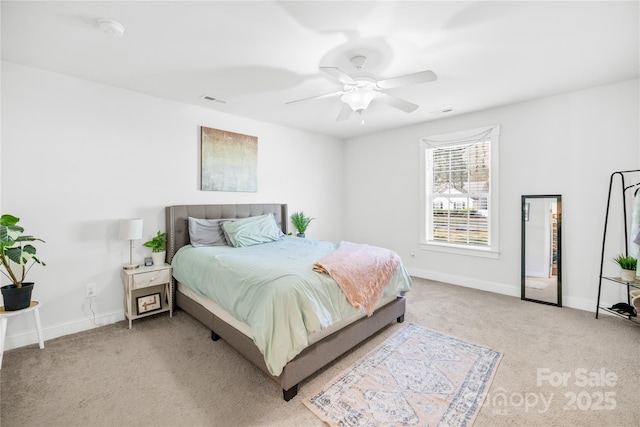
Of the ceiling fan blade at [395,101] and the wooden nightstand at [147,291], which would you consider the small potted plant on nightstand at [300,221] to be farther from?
the ceiling fan blade at [395,101]

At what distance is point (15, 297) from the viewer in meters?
2.28

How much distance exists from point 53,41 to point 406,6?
2.72m

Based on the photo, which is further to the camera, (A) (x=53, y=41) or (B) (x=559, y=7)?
(A) (x=53, y=41)

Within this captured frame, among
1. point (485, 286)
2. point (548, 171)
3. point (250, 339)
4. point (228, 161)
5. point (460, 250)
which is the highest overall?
point (228, 161)

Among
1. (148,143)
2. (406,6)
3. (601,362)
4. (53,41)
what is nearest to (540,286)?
(601,362)

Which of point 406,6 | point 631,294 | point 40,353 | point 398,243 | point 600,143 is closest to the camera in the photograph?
point 406,6

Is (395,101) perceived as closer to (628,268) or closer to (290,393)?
(290,393)

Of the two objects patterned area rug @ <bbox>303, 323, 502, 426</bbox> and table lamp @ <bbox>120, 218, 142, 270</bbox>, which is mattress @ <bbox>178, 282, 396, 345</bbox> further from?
table lamp @ <bbox>120, 218, 142, 270</bbox>

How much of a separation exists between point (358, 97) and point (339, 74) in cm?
47

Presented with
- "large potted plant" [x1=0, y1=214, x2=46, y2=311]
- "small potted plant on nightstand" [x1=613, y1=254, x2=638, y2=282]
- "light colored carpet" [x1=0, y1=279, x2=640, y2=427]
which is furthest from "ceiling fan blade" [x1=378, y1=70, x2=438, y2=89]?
"large potted plant" [x1=0, y1=214, x2=46, y2=311]

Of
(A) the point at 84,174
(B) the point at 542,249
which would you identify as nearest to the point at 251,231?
(A) the point at 84,174

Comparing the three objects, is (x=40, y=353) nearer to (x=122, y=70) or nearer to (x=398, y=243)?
(x=122, y=70)

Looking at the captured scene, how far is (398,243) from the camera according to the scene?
198 inches

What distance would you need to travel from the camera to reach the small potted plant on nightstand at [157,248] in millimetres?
3242
